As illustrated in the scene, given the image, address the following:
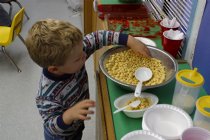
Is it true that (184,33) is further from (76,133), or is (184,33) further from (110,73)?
(76,133)

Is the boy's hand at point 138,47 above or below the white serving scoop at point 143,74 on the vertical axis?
above

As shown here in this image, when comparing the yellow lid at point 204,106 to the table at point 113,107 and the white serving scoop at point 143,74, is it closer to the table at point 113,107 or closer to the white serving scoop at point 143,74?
the table at point 113,107

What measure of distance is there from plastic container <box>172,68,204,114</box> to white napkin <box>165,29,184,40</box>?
380 mm

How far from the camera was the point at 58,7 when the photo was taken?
3.78 meters

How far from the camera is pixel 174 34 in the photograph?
121 centimetres

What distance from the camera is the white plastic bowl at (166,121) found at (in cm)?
77

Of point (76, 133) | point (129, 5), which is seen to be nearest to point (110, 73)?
point (76, 133)

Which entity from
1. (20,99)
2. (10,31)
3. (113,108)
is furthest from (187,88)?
(10,31)

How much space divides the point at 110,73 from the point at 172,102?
27 cm

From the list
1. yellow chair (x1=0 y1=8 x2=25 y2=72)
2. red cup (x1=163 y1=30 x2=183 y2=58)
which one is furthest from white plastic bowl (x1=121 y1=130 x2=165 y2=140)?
yellow chair (x1=0 y1=8 x2=25 y2=72)

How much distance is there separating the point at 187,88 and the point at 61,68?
1.44 feet

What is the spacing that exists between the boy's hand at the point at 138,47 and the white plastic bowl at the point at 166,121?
0.32 m

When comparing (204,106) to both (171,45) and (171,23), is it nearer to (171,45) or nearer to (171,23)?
(171,45)

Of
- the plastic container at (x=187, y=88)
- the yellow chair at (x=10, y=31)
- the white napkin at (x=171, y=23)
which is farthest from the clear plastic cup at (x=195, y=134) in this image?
the yellow chair at (x=10, y=31)
